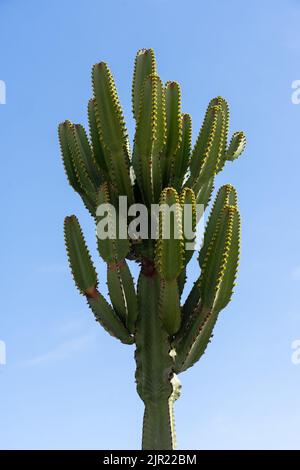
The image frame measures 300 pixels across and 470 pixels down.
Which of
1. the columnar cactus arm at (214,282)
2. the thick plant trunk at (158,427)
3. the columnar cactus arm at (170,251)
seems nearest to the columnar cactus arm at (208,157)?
the columnar cactus arm at (214,282)

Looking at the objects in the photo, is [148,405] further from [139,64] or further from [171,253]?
[139,64]

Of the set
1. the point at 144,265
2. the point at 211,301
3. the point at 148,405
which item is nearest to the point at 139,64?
the point at 144,265

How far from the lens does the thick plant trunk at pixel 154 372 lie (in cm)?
689

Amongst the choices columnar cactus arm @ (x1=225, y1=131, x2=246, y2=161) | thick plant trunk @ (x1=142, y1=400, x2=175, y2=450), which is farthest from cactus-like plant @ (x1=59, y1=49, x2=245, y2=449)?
columnar cactus arm @ (x1=225, y1=131, x2=246, y2=161)

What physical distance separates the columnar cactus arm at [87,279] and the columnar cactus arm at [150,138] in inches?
36.3

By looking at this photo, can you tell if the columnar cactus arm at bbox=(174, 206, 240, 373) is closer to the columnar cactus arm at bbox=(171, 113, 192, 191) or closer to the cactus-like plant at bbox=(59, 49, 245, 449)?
the cactus-like plant at bbox=(59, 49, 245, 449)

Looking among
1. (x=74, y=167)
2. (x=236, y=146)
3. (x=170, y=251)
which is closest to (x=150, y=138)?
(x=74, y=167)

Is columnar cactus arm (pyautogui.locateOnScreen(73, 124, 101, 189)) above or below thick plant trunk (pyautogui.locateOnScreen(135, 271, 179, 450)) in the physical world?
above

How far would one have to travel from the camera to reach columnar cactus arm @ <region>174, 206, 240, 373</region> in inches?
272

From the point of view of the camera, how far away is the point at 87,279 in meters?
7.17

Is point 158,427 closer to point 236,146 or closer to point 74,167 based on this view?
point 74,167

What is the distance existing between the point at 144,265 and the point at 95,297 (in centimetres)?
66

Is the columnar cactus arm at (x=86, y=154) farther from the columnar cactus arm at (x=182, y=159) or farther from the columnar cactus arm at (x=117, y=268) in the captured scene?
→ the columnar cactus arm at (x=182, y=159)
